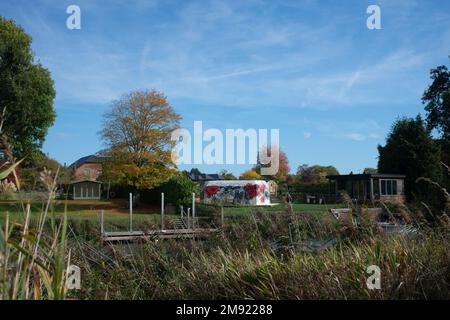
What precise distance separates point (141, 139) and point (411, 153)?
2247 centimetres

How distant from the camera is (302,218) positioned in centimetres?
820

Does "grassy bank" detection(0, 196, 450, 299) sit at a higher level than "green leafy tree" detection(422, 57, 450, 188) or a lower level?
lower

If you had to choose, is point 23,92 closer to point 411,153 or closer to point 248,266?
point 411,153

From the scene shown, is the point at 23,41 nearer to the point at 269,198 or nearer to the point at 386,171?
the point at 269,198

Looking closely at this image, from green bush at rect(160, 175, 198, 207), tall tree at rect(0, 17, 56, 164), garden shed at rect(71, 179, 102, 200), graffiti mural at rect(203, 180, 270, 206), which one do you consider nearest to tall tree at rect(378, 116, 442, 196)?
graffiti mural at rect(203, 180, 270, 206)

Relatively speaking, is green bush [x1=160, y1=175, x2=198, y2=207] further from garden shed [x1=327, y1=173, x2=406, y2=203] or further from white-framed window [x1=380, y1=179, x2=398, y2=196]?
white-framed window [x1=380, y1=179, x2=398, y2=196]

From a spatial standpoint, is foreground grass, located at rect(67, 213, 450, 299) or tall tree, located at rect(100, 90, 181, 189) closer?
foreground grass, located at rect(67, 213, 450, 299)

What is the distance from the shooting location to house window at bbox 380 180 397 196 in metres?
46.5

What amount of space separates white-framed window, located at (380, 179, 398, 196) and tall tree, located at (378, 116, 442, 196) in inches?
50.8

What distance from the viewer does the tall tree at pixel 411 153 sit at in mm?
44406

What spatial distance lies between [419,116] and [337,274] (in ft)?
147

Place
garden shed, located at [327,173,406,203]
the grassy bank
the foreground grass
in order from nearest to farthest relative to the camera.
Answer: the grassy bank → the foreground grass → garden shed, located at [327,173,406,203]

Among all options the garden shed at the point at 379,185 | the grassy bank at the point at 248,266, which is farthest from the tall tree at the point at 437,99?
the grassy bank at the point at 248,266
